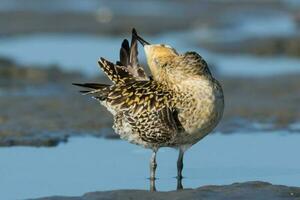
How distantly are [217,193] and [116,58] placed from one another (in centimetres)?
887

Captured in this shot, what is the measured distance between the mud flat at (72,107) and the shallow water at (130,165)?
542mm

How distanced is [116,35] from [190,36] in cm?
164

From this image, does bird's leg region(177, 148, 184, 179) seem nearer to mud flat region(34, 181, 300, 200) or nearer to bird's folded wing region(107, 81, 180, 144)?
bird's folded wing region(107, 81, 180, 144)

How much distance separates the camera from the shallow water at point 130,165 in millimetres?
9734

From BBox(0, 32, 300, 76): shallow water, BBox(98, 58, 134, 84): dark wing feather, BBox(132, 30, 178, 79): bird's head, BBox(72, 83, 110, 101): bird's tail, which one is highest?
BBox(0, 32, 300, 76): shallow water

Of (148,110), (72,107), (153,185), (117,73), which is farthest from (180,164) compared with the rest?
(72,107)

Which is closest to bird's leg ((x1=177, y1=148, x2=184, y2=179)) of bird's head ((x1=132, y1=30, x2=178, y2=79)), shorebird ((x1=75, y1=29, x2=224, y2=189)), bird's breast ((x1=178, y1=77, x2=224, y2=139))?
shorebird ((x1=75, y1=29, x2=224, y2=189))

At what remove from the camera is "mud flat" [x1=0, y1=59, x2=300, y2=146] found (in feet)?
41.4

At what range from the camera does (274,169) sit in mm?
10500

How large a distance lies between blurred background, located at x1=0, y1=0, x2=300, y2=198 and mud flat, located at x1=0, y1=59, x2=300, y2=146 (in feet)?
0.05

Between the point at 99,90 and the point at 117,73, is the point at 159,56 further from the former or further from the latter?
the point at 99,90

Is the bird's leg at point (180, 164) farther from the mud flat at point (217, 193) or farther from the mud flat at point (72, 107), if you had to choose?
the mud flat at point (72, 107)

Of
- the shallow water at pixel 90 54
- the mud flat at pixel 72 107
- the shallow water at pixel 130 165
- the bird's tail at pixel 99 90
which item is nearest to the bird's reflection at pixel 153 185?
the shallow water at pixel 130 165

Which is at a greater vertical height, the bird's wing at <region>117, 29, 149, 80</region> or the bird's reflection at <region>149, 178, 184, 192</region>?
the bird's wing at <region>117, 29, 149, 80</region>
